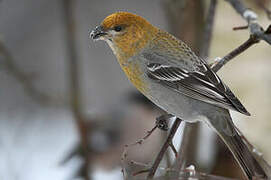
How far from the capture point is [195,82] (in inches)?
148

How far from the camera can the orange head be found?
3725mm

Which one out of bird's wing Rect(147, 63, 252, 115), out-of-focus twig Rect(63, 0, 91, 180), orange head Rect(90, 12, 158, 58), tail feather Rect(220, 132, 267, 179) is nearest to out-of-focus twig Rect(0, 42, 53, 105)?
out-of-focus twig Rect(63, 0, 91, 180)

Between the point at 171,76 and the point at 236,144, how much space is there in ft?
2.34

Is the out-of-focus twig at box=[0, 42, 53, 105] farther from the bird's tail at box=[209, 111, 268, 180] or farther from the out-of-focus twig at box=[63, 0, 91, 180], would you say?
the bird's tail at box=[209, 111, 268, 180]

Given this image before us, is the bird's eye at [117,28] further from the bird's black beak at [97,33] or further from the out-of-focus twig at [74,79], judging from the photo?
the out-of-focus twig at [74,79]

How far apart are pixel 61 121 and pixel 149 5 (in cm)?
218

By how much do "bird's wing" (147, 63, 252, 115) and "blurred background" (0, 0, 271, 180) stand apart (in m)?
→ 1.29

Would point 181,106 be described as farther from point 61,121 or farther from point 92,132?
point 61,121

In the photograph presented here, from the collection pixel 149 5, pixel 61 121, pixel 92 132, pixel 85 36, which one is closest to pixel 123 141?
pixel 92 132

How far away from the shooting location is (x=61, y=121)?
6.70 metres

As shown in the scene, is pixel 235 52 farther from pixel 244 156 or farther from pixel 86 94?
pixel 86 94

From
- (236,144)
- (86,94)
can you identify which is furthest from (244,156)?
(86,94)

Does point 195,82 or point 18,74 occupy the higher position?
point 18,74

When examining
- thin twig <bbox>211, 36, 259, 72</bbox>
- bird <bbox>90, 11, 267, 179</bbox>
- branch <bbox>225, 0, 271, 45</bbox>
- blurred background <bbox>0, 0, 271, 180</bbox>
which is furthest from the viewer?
blurred background <bbox>0, 0, 271, 180</bbox>
